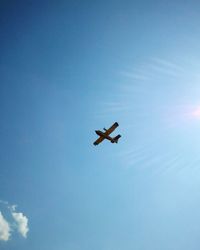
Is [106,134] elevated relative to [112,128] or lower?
lower

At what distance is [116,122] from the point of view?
43500 mm

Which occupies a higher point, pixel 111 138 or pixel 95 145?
pixel 111 138

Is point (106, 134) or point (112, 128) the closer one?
point (112, 128)

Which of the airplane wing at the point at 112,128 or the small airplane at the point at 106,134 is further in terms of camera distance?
the small airplane at the point at 106,134

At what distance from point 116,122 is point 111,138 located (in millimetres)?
4522

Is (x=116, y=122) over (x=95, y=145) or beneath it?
over

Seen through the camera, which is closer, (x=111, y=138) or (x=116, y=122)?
(x=116, y=122)

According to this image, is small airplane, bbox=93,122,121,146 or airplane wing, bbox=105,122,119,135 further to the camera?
small airplane, bbox=93,122,121,146

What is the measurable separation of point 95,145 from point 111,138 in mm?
3585

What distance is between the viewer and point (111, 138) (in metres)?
46.8

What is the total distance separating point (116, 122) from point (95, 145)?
587cm

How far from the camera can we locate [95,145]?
45250mm
